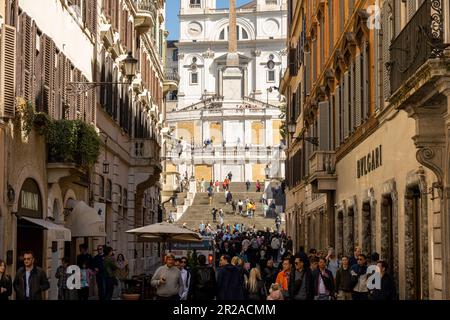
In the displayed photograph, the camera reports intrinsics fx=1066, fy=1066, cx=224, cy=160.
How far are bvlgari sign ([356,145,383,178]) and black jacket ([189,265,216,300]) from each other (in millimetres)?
7225

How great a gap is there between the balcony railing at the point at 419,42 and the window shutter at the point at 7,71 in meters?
6.47

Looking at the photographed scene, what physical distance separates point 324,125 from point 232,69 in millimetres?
117497

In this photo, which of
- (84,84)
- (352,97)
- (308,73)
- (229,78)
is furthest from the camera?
(229,78)

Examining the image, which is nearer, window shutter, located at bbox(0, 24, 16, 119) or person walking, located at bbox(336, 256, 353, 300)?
window shutter, located at bbox(0, 24, 16, 119)

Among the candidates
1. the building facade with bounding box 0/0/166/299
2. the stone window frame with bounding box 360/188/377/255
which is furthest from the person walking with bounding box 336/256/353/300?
the building facade with bounding box 0/0/166/299

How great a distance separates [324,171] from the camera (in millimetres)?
31375

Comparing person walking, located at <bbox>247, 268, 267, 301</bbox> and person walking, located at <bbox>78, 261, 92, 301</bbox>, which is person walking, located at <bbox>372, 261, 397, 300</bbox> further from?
person walking, located at <bbox>78, 261, 92, 301</bbox>

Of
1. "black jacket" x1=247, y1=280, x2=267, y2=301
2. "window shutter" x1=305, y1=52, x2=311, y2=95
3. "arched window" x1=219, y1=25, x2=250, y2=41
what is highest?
"arched window" x1=219, y1=25, x2=250, y2=41

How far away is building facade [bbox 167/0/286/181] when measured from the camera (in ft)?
411

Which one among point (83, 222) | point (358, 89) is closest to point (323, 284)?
point (358, 89)

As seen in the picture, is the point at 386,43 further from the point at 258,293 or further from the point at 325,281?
the point at 258,293

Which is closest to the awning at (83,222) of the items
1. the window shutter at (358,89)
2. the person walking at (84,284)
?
the person walking at (84,284)
